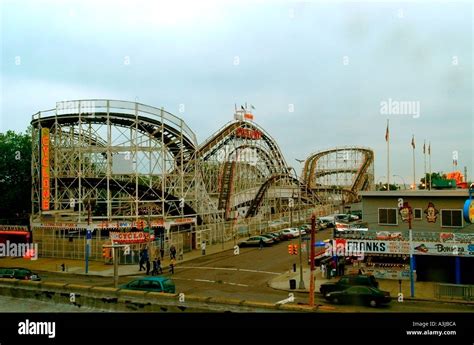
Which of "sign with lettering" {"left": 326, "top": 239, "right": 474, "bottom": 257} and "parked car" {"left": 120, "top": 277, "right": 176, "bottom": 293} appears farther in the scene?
"sign with lettering" {"left": 326, "top": 239, "right": 474, "bottom": 257}

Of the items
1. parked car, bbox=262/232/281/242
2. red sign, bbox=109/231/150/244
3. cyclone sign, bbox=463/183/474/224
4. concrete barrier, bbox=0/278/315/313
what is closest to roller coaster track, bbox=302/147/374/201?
parked car, bbox=262/232/281/242

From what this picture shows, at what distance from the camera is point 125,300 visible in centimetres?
2044

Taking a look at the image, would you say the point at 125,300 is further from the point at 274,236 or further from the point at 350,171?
the point at 350,171

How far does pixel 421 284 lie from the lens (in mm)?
29156

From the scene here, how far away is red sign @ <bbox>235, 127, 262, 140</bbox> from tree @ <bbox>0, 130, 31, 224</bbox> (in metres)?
26.0

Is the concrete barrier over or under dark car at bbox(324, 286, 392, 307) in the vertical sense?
over

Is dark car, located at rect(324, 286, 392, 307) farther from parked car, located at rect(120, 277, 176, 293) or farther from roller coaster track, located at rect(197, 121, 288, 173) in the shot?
roller coaster track, located at rect(197, 121, 288, 173)

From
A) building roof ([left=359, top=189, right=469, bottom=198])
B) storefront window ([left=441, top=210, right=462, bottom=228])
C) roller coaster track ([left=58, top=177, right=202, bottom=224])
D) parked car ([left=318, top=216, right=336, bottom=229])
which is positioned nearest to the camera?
building roof ([left=359, top=189, right=469, bottom=198])

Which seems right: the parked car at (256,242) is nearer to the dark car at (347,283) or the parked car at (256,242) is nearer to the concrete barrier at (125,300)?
the dark car at (347,283)

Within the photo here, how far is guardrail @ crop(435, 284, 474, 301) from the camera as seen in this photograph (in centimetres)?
2536

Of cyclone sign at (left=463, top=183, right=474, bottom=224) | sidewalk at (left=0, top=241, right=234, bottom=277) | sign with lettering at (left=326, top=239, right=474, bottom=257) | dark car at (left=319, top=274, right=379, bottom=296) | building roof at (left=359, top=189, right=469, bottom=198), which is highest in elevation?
building roof at (left=359, top=189, right=469, bottom=198)

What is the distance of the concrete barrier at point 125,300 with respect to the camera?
18.5 metres
